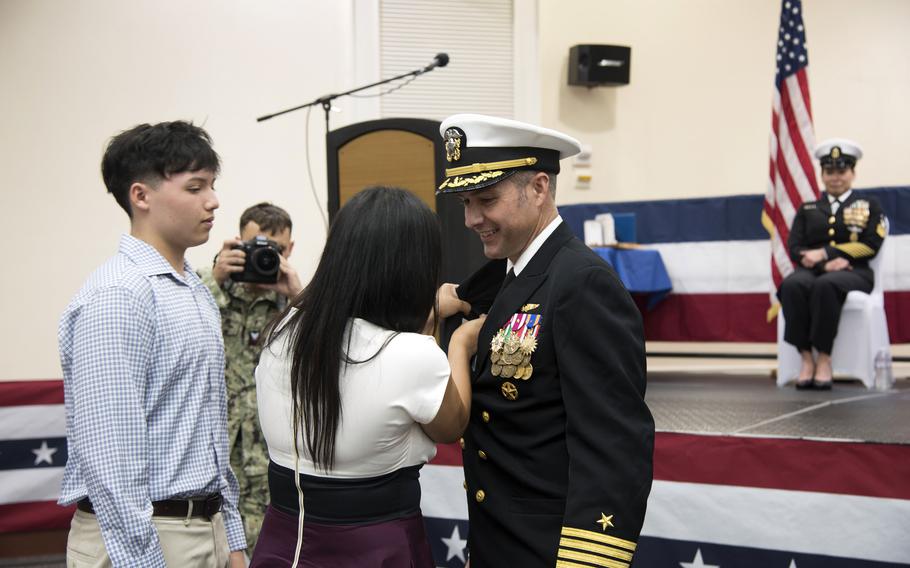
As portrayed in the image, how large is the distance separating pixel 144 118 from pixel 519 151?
5.27m

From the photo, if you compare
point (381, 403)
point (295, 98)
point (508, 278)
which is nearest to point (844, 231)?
point (295, 98)

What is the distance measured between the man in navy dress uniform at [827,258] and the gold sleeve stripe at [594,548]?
3.97m

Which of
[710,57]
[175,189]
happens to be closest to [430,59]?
[710,57]

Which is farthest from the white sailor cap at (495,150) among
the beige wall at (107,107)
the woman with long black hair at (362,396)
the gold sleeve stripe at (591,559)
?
the beige wall at (107,107)

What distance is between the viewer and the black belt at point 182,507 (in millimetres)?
1541

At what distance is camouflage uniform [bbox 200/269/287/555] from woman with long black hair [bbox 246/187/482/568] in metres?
1.32

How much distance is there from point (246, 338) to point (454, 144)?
1.45 metres

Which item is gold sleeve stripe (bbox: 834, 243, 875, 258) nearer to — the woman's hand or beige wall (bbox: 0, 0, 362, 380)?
beige wall (bbox: 0, 0, 362, 380)

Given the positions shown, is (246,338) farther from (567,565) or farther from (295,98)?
(295,98)

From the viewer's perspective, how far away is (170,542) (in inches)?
60.7

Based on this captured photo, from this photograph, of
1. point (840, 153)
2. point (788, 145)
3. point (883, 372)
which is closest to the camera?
point (883, 372)

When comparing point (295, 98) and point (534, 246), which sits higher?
point (295, 98)

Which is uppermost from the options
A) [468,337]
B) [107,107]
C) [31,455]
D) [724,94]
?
[724,94]

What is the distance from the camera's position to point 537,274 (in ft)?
4.93
